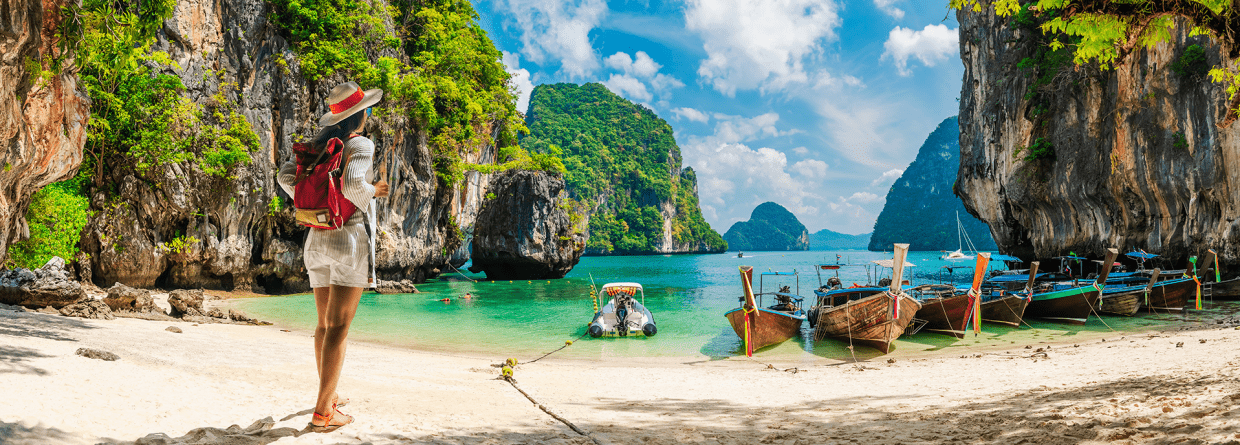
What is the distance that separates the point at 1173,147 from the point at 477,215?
3475 centimetres

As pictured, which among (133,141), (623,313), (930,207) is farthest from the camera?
(930,207)

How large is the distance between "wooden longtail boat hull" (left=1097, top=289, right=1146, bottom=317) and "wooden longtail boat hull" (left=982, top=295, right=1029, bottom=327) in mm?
2826

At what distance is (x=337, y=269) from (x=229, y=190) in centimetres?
2085

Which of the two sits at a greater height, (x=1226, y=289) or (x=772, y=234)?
(x=772, y=234)

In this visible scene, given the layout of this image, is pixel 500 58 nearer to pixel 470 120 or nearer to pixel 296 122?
pixel 470 120

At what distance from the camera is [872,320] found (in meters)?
11.0

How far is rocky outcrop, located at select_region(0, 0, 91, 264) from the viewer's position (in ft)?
15.6

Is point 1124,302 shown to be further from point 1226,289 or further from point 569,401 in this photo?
point 569,401

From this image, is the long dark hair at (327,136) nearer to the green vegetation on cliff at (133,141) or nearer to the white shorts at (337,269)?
the white shorts at (337,269)

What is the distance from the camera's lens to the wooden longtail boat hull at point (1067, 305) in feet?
47.0

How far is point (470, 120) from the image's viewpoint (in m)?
29.2

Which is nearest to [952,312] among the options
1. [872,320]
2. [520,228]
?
[872,320]

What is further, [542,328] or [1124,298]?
[542,328]

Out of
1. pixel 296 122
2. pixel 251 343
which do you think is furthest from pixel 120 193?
pixel 251 343
